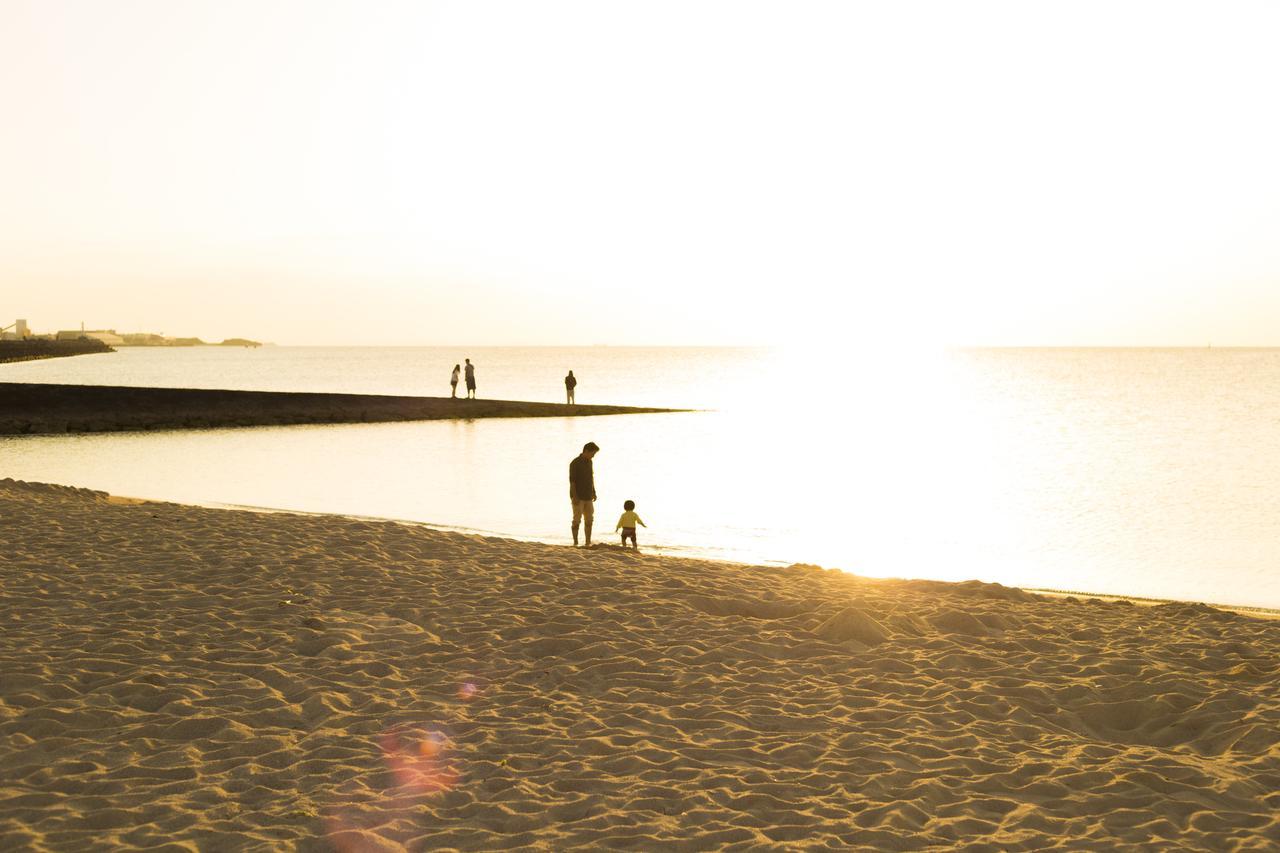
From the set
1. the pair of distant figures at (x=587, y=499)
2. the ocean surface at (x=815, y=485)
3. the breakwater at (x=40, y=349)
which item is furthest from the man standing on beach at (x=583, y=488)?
the breakwater at (x=40, y=349)

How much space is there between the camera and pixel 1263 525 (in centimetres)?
2206

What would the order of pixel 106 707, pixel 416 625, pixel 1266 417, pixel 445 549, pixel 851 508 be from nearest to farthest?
pixel 106 707, pixel 416 625, pixel 445 549, pixel 851 508, pixel 1266 417

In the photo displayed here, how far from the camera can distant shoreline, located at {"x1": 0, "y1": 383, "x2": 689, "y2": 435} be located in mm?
41375

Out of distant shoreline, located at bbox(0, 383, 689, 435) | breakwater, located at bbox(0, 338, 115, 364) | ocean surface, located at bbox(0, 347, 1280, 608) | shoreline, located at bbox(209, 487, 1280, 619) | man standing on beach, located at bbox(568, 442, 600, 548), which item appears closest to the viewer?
shoreline, located at bbox(209, 487, 1280, 619)

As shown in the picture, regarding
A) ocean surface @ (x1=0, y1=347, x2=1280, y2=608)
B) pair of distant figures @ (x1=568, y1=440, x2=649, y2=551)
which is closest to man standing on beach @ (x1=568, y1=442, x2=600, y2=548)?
pair of distant figures @ (x1=568, y1=440, x2=649, y2=551)

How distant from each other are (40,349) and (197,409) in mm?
129141

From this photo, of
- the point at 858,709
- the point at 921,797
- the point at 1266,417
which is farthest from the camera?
the point at 1266,417

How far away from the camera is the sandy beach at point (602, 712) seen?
5.70m

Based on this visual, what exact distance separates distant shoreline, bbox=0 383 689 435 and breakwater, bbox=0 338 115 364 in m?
109

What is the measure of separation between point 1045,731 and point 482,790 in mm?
4250

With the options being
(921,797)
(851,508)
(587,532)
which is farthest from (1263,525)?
(921,797)

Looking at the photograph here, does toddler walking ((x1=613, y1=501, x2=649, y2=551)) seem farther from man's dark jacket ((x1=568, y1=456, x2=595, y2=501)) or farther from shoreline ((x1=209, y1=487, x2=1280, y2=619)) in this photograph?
man's dark jacket ((x1=568, y1=456, x2=595, y2=501))

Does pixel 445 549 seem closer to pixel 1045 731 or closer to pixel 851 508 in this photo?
pixel 1045 731

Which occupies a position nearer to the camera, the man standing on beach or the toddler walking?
the toddler walking
